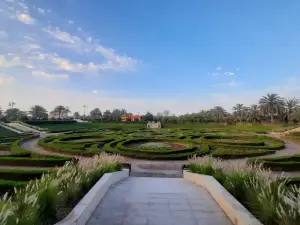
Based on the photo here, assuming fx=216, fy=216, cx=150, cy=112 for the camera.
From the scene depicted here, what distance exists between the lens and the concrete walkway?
10.2ft

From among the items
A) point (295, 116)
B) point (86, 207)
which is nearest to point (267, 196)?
point (86, 207)

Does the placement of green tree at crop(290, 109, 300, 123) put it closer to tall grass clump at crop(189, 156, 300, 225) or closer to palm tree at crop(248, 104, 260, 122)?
palm tree at crop(248, 104, 260, 122)

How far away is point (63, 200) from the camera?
3324mm

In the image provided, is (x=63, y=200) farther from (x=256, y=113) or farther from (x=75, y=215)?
(x=256, y=113)

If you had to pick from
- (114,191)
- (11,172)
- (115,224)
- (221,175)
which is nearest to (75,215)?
(115,224)

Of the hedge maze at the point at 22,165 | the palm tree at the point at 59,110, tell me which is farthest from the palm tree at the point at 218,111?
the hedge maze at the point at 22,165

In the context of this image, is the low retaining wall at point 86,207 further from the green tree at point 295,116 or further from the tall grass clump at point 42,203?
the green tree at point 295,116

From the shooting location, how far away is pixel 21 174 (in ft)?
24.8

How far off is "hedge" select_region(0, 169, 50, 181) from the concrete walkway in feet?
13.5

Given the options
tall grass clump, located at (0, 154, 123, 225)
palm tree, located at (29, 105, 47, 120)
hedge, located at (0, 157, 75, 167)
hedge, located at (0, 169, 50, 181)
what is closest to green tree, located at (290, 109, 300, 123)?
hedge, located at (0, 157, 75, 167)

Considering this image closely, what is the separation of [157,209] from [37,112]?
80619mm

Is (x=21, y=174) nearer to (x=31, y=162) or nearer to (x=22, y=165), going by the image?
(x=31, y=162)

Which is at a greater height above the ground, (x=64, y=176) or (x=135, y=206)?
(x=64, y=176)

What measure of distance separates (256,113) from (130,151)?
50.0 metres
